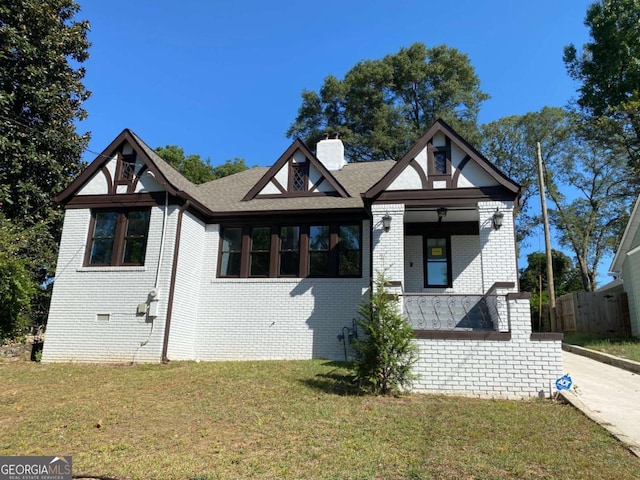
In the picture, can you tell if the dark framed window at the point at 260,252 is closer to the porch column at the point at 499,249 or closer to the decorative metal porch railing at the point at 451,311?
the decorative metal porch railing at the point at 451,311

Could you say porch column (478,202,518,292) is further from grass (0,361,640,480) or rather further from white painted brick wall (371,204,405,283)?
grass (0,361,640,480)

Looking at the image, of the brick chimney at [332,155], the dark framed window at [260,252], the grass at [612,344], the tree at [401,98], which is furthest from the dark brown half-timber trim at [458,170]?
the tree at [401,98]

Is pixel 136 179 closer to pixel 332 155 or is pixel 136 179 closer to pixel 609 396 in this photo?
pixel 332 155

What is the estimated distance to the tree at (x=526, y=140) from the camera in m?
29.6

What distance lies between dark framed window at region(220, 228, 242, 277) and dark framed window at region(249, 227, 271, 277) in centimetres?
41

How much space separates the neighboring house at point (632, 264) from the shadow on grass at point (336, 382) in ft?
35.0

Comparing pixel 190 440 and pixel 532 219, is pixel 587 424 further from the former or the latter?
pixel 532 219

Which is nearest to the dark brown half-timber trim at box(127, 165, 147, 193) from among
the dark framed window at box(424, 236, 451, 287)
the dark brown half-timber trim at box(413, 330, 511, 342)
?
the dark framed window at box(424, 236, 451, 287)

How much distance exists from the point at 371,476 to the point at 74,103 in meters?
20.3

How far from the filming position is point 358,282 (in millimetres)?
11930

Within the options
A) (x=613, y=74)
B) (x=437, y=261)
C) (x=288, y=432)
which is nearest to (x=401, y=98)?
(x=613, y=74)

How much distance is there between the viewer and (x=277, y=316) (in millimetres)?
12055

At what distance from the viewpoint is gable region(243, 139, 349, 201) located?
13391mm

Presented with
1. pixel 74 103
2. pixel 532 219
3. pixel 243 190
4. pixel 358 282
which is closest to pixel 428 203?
pixel 358 282
